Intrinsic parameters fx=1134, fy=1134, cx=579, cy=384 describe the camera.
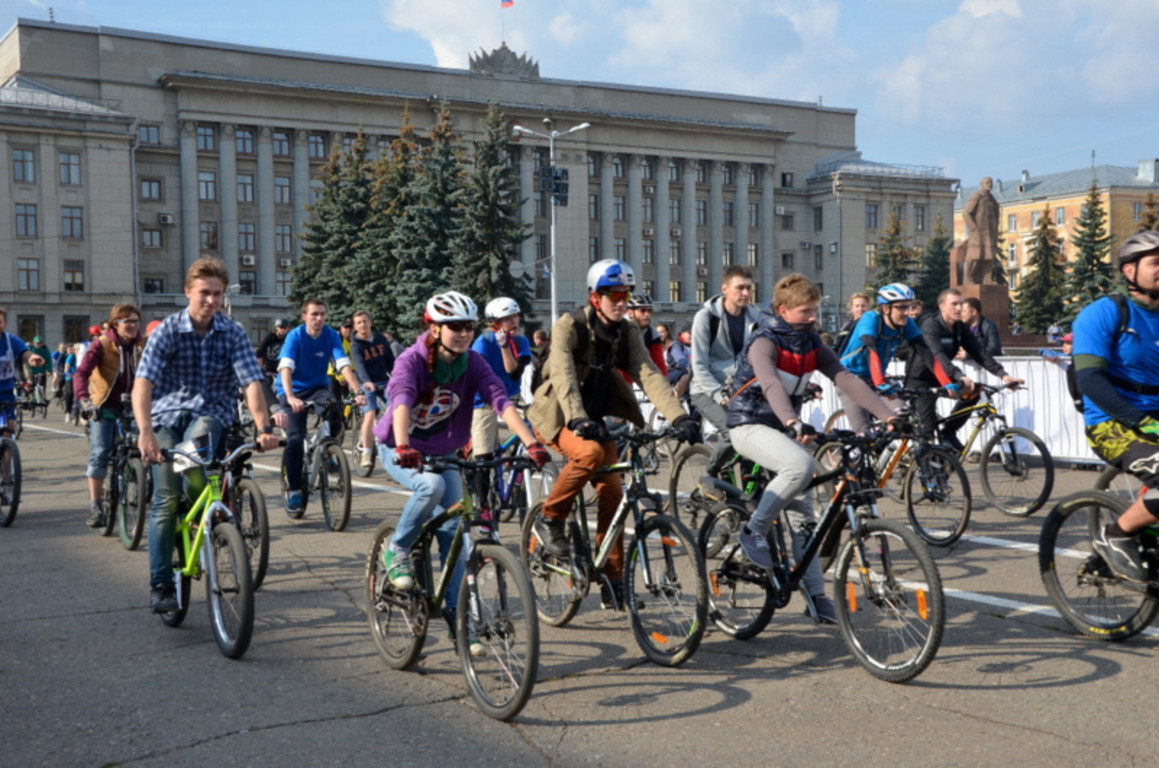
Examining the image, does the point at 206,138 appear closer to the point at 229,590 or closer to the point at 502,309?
the point at 502,309

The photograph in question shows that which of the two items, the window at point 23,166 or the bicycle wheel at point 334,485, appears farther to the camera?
the window at point 23,166

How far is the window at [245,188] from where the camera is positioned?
76.9 metres

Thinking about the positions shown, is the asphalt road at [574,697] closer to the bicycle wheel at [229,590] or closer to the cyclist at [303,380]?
the bicycle wheel at [229,590]

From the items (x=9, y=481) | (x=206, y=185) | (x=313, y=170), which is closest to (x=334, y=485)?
(x=9, y=481)

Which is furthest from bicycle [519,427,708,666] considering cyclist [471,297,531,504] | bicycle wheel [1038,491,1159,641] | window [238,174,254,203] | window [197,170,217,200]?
window [238,174,254,203]

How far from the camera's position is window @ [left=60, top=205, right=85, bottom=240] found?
67.6m

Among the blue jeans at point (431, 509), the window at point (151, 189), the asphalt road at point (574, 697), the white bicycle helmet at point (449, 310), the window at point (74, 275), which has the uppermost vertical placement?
the window at point (151, 189)

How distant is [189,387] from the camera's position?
6578 millimetres

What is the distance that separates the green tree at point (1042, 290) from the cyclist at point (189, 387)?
68.2 meters

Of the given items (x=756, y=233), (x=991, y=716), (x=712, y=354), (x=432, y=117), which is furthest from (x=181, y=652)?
(x=756, y=233)

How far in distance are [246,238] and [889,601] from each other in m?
76.6

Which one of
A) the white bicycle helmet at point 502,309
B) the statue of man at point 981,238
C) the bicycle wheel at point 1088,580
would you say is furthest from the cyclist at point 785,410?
the statue of man at point 981,238

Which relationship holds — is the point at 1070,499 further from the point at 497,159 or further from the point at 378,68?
the point at 378,68

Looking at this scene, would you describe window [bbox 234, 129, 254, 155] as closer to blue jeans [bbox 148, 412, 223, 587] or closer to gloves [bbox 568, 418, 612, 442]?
blue jeans [bbox 148, 412, 223, 587]
